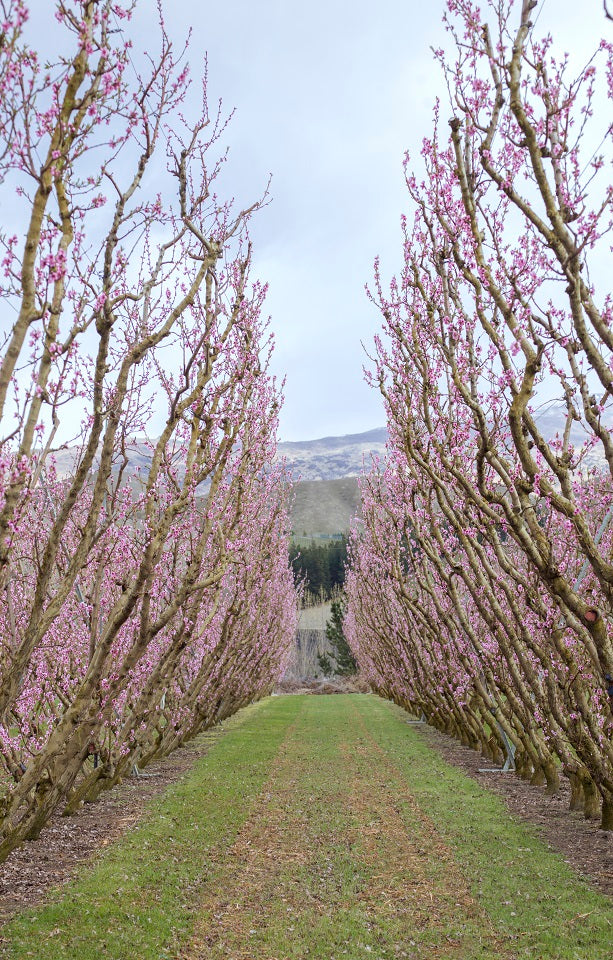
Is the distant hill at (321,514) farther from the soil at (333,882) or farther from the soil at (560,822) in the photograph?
the soil at (333,882)

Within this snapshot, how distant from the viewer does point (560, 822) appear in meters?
9.62

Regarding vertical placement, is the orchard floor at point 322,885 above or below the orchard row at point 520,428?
below

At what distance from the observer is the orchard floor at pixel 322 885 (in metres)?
5.88

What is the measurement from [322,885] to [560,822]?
3.91m

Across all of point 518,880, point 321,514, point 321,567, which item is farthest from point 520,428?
point 321,514

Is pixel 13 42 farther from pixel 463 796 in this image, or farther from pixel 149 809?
pixel 463 796

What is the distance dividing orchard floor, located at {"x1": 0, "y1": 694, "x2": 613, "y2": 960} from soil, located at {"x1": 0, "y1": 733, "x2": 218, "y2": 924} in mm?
163

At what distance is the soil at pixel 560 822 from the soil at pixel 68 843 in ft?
17.3

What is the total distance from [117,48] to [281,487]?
14098mm

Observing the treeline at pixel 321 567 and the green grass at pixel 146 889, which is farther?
the treeline at pixel 321 567

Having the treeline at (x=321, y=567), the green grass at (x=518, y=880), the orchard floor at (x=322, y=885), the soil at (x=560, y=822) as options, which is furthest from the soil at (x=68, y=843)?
the treeline at (x=321, y=567)

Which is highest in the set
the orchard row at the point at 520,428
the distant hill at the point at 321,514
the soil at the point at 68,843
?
the distant hill at the point at 321,514

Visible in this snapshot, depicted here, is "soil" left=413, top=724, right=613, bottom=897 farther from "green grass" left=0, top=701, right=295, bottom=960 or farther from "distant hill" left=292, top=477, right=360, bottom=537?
"distant hill" left=292, top=477, right=360, bottom=537

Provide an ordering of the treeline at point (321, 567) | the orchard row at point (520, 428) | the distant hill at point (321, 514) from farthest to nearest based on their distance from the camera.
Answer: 1. the distant hill at point (321, 514)
2. the treeline at point (321, 567)
3. the orchard row at point (520, 428)
